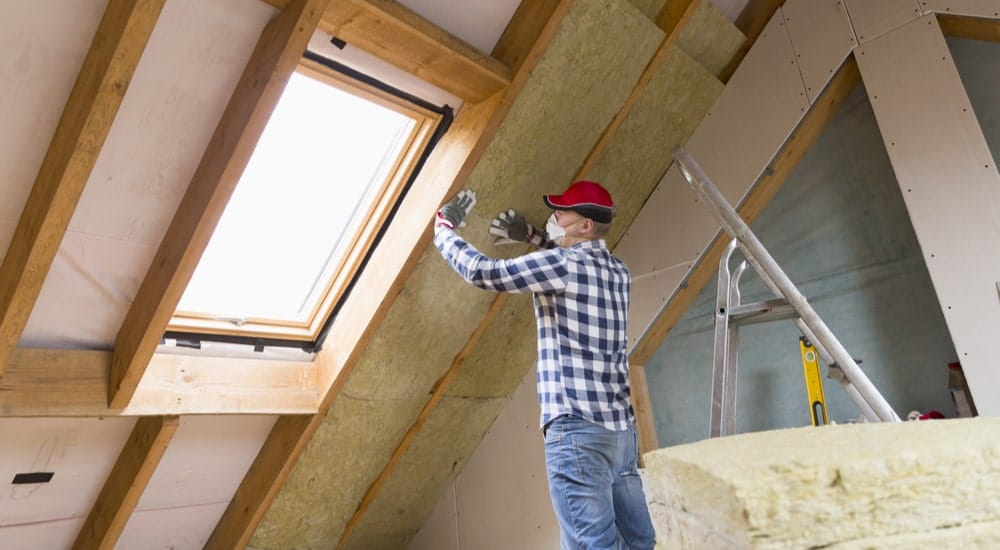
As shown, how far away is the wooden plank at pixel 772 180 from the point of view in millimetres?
2506

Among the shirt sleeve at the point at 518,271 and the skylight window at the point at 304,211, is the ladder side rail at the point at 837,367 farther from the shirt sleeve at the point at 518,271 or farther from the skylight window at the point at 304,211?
the skylight window at the point at 304,211

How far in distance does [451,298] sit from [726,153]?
1286 millimetres

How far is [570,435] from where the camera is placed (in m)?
1.86

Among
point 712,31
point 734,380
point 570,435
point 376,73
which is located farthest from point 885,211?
point 376,73

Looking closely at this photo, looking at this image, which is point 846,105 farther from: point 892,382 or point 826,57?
point 892,382

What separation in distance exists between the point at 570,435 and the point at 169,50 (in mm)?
1465

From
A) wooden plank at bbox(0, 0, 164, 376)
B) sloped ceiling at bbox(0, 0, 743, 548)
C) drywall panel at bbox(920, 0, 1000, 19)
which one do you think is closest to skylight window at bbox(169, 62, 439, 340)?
sloped ceiling at bbox(0, 0, 743, 548)

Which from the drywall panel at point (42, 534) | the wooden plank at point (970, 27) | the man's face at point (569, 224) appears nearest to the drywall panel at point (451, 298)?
the man's face at point (569, 224)

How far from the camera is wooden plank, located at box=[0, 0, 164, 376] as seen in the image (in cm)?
136

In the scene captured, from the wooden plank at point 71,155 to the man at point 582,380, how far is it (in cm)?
98

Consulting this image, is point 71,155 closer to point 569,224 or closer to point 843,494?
point 569,224

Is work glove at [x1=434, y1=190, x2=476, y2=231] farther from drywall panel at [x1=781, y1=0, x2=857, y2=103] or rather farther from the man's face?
drywall panel at [x1=781, y1=0, x2=857, y2=103]

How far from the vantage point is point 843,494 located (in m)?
0.63

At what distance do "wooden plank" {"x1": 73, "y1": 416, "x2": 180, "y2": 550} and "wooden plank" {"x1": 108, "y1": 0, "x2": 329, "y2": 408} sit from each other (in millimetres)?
229
